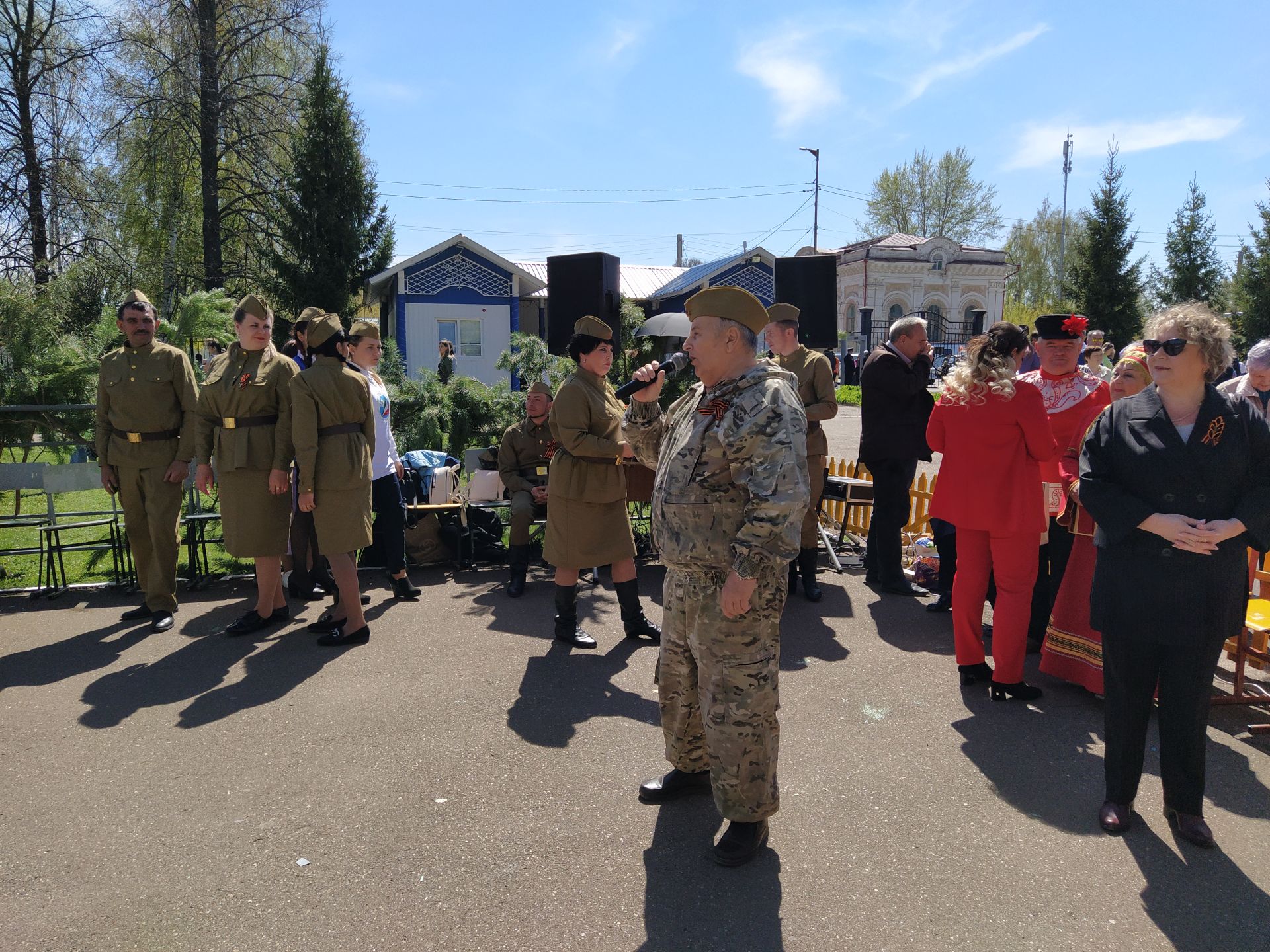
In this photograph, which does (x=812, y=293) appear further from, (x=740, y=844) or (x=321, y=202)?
(x=321, y=202)

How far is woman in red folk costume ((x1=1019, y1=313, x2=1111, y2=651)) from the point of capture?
186 inches

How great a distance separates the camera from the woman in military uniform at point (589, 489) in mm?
5164

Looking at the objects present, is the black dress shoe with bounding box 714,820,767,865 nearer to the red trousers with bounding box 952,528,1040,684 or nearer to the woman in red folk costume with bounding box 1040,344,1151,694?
the red trousers with bounding box 952,528,1040,684

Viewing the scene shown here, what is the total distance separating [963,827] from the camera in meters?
3.35

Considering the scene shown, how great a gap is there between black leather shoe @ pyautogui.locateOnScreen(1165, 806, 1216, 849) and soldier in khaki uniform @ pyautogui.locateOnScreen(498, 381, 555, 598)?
478 cm

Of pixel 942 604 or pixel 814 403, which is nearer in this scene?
pixel 942 604

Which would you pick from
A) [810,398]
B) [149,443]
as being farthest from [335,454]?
[810,398]

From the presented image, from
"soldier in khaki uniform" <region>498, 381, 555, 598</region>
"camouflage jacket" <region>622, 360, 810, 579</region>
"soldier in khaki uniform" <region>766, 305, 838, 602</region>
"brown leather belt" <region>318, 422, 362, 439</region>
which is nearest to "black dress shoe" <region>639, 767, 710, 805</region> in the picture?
"camouflage jacket" <region>622, 360, 810, 579</region>

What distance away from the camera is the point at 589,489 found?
532 centimetres

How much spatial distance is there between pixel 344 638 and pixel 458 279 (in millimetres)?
22431

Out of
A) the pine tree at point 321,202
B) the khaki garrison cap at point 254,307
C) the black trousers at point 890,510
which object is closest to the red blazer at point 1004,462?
the black trousers at point 890,510

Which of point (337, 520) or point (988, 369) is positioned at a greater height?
point (988, 369)

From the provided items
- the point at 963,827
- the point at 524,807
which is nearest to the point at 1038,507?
the point at 963,827

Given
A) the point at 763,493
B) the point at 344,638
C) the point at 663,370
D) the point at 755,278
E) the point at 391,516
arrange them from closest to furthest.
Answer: the point at 763,493
the point at 663,370
the point at 344,638
the point at 391,516
the point at 755,278
